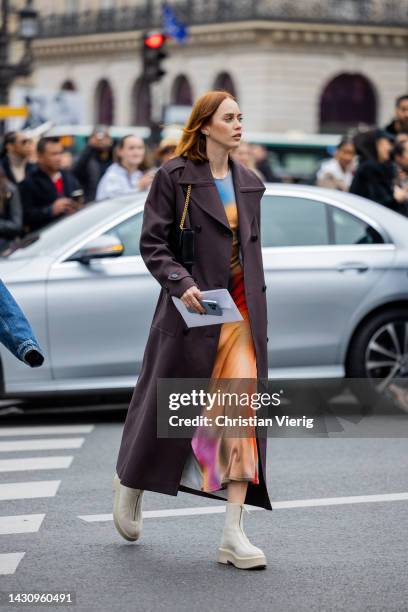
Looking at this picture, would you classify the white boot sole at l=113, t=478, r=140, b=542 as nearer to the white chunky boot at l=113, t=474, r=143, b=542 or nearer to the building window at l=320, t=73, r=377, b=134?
the white chunky boot at l=113, t=474, r=143, b=542

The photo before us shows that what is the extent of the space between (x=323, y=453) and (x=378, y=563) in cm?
304

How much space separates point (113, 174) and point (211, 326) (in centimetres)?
816

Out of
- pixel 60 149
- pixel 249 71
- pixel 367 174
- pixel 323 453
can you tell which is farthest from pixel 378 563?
pixel 249 71

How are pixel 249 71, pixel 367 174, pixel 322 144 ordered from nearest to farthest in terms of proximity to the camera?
pixel 367 174
pixel 322 144
pixel 249 71

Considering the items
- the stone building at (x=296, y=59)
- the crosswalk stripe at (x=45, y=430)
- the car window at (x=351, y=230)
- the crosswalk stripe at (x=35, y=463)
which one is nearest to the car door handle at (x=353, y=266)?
the car window at (x=351, y=230)

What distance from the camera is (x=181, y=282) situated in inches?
257

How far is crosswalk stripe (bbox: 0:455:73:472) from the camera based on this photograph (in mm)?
9148

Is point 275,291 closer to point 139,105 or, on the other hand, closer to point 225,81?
point 225,81

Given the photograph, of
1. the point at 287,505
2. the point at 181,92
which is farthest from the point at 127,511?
the point at 181,92

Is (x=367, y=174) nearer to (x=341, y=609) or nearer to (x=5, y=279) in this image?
(x=5, y=279)

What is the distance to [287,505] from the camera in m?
7.89

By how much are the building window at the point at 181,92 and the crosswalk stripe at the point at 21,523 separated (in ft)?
180

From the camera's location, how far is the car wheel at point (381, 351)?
11.1 m

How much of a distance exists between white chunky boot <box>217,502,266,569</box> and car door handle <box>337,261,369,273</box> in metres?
4.65
